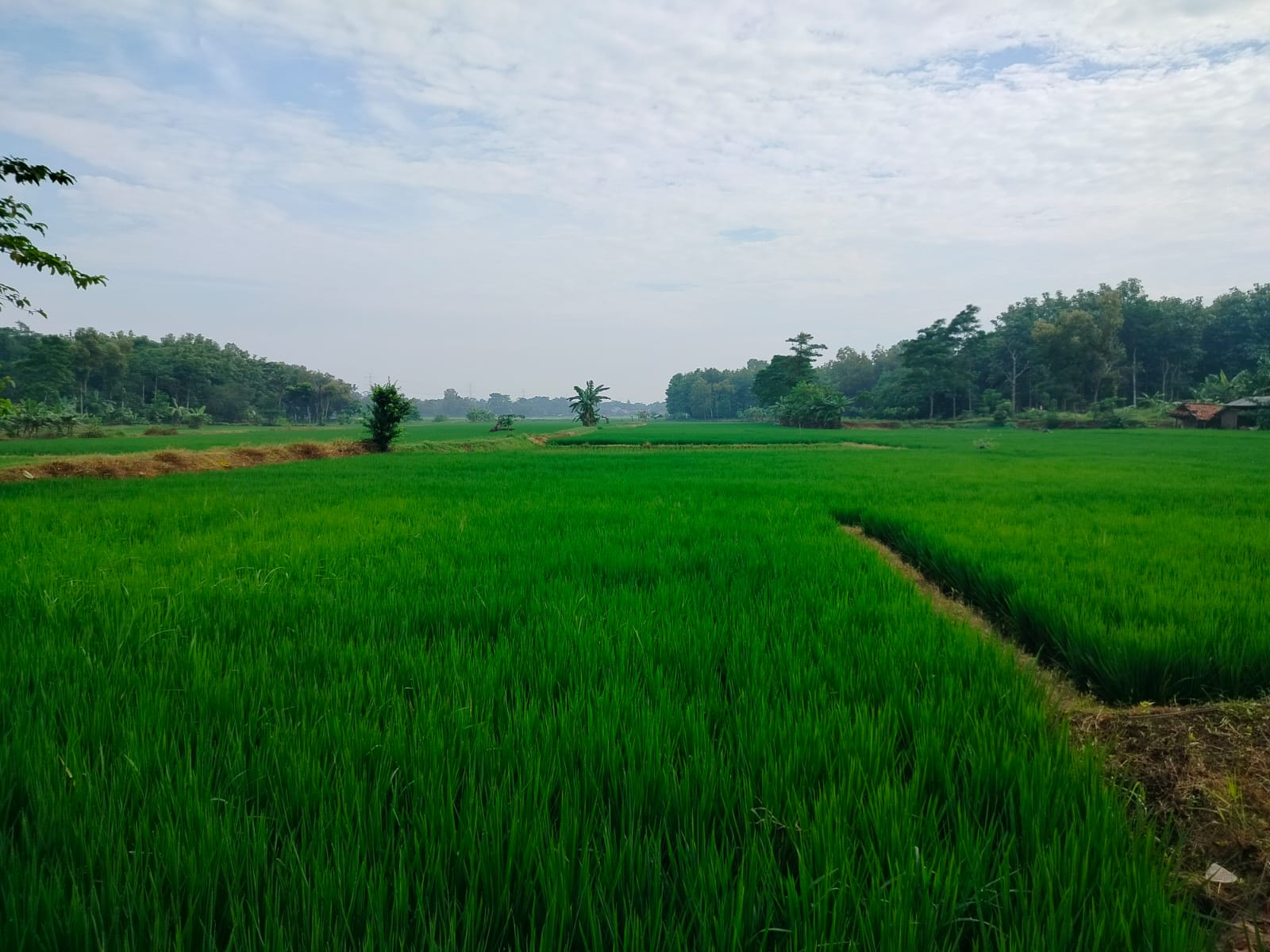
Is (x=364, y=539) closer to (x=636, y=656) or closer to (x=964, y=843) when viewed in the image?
(x=636, y=656)

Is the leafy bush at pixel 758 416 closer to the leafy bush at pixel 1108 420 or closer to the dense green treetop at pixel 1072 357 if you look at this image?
the dense green treetop at pixel 1072 357

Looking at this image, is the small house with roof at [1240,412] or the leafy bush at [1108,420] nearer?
the small house with roof at [1240,412]

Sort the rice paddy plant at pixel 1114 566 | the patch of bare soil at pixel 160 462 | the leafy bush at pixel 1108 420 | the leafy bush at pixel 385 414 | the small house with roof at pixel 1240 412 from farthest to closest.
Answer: the leafy bush at pixel 1108 420, the small house with roof at pixel 1240 412, the leafy bush at pixel 385 414, the patch of bare soil at pixel 160 462, the rice paddy plant at pixel 1114 566

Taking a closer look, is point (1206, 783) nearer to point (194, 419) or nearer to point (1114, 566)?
point (1114, 566)

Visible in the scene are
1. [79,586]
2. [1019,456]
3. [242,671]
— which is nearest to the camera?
[242,671]

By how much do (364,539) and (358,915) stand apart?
4.21 m

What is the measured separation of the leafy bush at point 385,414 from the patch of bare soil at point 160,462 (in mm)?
2239

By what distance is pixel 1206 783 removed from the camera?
5.69 feet

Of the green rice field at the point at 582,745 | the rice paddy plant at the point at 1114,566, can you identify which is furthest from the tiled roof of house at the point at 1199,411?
the green rice field at the point at 582,745

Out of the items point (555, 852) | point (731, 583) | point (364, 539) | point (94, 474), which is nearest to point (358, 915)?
point (555, 852)

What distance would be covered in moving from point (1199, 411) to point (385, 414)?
49074 mm

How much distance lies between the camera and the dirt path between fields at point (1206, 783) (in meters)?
1.29

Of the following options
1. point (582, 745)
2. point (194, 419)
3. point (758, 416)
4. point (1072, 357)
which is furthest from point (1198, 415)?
point (194, 419)

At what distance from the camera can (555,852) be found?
1.15 metres
